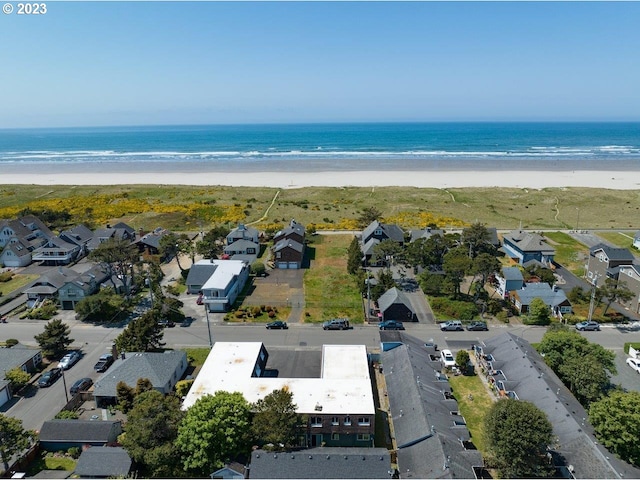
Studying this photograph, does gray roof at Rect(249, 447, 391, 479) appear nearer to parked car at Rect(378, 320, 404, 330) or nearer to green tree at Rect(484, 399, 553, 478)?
green tree at Rect(484, 399, 553, 478)

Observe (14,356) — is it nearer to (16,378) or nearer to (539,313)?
(16,378)

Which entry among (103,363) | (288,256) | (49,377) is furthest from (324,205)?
(49,377)

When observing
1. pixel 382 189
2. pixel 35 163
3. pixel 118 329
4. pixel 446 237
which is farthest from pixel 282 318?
pixel 35 163

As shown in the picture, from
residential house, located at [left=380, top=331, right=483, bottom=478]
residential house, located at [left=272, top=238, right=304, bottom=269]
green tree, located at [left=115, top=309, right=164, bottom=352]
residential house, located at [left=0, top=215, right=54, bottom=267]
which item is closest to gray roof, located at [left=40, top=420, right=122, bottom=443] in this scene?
green tree, located at [left=115, top=309, right=164, bottom=352]

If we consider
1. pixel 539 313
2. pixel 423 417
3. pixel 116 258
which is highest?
pixel 116 258

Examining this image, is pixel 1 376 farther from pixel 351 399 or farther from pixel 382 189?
pixel 382 189

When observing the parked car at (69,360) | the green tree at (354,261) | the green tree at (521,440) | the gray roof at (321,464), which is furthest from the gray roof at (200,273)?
the green tree at (521,440)
